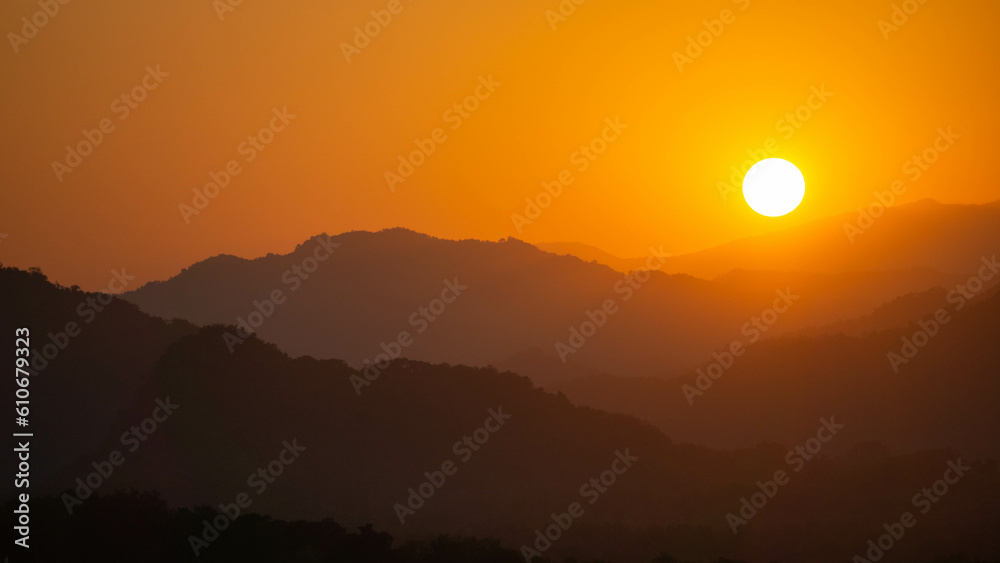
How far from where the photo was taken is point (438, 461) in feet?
203

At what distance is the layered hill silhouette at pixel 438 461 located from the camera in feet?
160

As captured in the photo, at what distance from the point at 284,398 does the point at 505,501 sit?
2120cm

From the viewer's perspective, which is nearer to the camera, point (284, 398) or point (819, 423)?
point (284, 398)

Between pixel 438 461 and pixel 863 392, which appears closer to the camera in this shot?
pixel 438 461

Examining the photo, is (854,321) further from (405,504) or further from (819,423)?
(405,504)

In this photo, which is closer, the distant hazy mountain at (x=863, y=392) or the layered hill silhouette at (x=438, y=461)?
the layered hill silhouette at (x=438, y=461)

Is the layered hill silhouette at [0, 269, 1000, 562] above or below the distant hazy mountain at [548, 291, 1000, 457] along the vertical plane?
below

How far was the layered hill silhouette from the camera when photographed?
48.8 meters

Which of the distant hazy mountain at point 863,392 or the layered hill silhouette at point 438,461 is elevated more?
the distant hazy mountain at point 863,392

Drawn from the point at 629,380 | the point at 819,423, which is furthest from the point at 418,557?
the point at 629,380

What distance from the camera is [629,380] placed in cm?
11044

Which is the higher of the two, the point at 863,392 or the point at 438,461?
the point at 863,392

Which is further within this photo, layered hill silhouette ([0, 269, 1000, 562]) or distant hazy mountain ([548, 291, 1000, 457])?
distant hazy mountain ([548, 291, 1000, 457])

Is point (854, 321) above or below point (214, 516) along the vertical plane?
above
